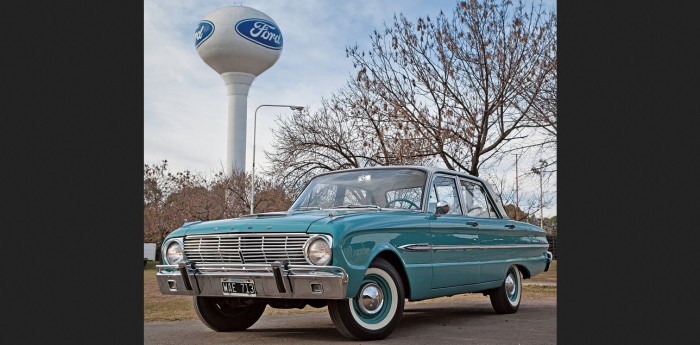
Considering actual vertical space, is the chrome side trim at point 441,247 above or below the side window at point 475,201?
below

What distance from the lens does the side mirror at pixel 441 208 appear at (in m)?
7.75

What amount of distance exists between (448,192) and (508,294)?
6.26 ft

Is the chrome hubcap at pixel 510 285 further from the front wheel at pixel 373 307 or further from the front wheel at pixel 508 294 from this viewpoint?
the front wheel at pixel 373 307

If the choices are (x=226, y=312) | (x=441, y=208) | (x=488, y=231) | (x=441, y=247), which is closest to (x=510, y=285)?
(x=488, y=231)

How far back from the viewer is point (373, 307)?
263 inches

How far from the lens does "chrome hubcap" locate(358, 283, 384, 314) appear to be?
657cm

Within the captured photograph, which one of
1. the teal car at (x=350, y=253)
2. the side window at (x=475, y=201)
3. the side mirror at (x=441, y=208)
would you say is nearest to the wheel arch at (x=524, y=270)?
the teal car at (x=350, y=253)

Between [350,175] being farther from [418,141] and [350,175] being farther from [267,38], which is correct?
[267,38]

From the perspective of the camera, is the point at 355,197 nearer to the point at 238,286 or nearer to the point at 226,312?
the point at 226,312

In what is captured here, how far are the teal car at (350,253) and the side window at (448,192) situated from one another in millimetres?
14

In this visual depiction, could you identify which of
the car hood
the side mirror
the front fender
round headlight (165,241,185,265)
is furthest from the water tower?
the front fender

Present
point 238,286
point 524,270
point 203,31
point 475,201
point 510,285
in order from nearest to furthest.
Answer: point 238,286
point 475,201
point 510,285
point 524,270
point 203,31

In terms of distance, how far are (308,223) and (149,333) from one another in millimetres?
2549
